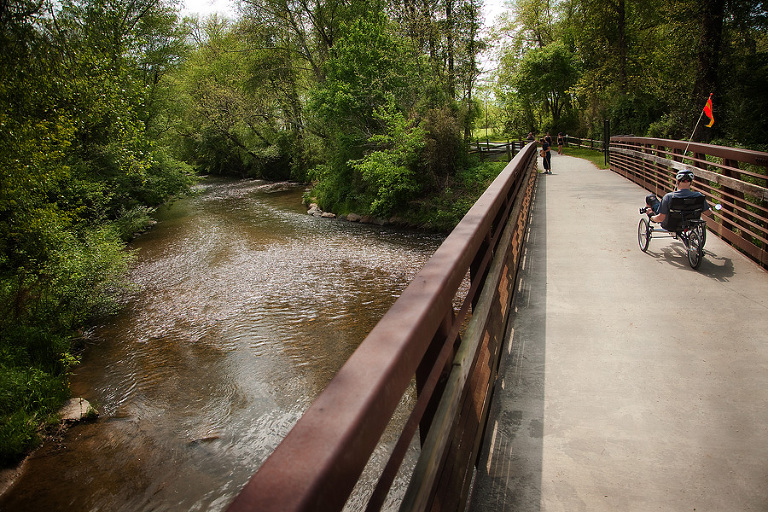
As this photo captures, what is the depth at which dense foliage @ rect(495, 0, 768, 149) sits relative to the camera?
55.2 ft

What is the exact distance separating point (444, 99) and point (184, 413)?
20.5 metres

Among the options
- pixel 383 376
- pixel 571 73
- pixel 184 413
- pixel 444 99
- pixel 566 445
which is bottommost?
pixel 184 413

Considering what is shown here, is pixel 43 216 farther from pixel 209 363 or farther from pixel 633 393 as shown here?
pixel 633 393

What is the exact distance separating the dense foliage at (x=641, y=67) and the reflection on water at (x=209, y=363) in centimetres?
1128

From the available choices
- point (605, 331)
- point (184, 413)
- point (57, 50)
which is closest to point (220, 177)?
point (57, 50)

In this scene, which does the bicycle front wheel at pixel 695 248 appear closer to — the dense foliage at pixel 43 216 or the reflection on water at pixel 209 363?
the reflection on water at pixel 209 363

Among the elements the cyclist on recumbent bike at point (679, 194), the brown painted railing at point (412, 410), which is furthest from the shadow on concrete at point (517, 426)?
the cyclist on recumbent bike at point (679, 194)

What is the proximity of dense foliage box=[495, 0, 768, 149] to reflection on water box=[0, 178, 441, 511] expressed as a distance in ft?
37.0

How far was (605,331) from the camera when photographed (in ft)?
13.1

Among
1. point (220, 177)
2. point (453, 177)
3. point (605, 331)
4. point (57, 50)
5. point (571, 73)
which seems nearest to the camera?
point (605, 331)

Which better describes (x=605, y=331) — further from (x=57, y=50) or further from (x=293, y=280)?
(x=57, y=50)

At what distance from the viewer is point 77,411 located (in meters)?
8.01

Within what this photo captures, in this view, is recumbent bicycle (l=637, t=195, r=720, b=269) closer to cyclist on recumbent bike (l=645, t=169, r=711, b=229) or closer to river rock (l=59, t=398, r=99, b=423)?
cyclist on recumbent bike (l=645, t=169, r=711, b=229)

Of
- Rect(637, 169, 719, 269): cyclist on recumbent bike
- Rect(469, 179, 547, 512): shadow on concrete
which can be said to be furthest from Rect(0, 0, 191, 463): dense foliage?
Rect(637, 169, 719, 269): cyclist on recumbent bike
